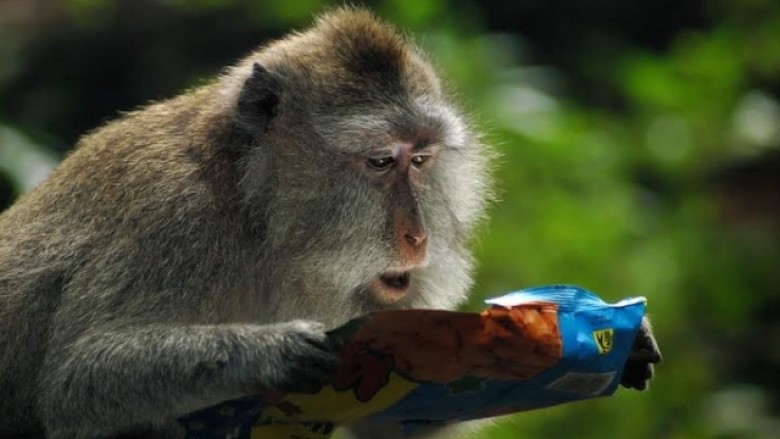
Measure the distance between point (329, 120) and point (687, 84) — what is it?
508 cm

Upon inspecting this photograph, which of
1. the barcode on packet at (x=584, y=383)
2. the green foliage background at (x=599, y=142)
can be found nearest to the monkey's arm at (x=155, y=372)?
the barcode on packet at (x=584, y=383)

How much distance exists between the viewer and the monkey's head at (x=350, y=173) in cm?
512

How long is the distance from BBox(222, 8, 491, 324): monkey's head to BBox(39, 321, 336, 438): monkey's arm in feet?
1.54

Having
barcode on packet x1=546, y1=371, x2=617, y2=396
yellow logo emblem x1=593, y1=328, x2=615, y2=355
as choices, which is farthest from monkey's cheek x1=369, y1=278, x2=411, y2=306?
yellow logo emblem x1=593, y1=328, x2=615, y2=355

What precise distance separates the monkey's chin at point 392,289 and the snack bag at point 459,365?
61 centimetres

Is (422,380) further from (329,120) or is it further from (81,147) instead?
(81,147)

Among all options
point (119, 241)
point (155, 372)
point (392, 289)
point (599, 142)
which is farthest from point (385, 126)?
point (599, 142)

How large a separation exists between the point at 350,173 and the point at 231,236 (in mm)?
458

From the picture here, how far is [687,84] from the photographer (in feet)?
32.3

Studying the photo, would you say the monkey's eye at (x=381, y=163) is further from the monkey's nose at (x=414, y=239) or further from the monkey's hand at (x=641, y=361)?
the monkey's hand at (x=641, y=361)

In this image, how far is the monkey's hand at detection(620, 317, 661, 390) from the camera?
497 cm

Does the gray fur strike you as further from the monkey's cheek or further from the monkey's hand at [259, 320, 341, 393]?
the monkey's hand at [259, 320, 341, 393]

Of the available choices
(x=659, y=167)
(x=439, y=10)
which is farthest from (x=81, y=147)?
(x=659, y=167)

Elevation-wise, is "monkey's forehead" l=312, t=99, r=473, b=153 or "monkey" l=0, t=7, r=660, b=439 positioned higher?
"monkey's forehead" l=312, t=99, r=473, b=153
